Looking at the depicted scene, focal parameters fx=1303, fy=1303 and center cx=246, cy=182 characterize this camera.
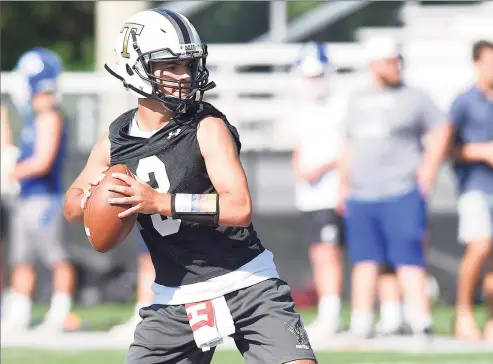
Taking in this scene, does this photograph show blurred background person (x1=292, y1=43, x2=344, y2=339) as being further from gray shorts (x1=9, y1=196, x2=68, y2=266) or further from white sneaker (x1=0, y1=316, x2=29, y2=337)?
white sneaker (x1=0, y1=316, x2=29, y2=337)

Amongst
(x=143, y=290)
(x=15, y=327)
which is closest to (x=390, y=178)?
(x=143, y=290)

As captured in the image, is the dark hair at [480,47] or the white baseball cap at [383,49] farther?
the dark hair at [480,47]

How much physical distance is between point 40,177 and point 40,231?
0.41m

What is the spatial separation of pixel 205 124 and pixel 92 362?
355 centimetres

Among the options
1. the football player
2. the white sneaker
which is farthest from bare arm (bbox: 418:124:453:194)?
the football player

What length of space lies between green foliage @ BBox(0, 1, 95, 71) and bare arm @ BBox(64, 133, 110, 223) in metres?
18.9

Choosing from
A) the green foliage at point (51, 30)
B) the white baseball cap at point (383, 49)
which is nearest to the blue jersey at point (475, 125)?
the white baseball cap at point (383, 49)

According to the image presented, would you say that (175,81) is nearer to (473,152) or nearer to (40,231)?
(473,152)

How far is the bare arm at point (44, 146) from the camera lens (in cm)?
970

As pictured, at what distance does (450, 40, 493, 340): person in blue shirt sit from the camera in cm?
927

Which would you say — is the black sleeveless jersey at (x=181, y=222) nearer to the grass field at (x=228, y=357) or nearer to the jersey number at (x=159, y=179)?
the jersey number at (x=159, y=179)

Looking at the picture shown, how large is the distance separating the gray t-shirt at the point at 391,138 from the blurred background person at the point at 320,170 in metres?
0.52

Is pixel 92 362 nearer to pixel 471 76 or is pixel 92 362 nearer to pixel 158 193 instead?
pixel 158 193

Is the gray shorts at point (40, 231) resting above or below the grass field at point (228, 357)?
above
